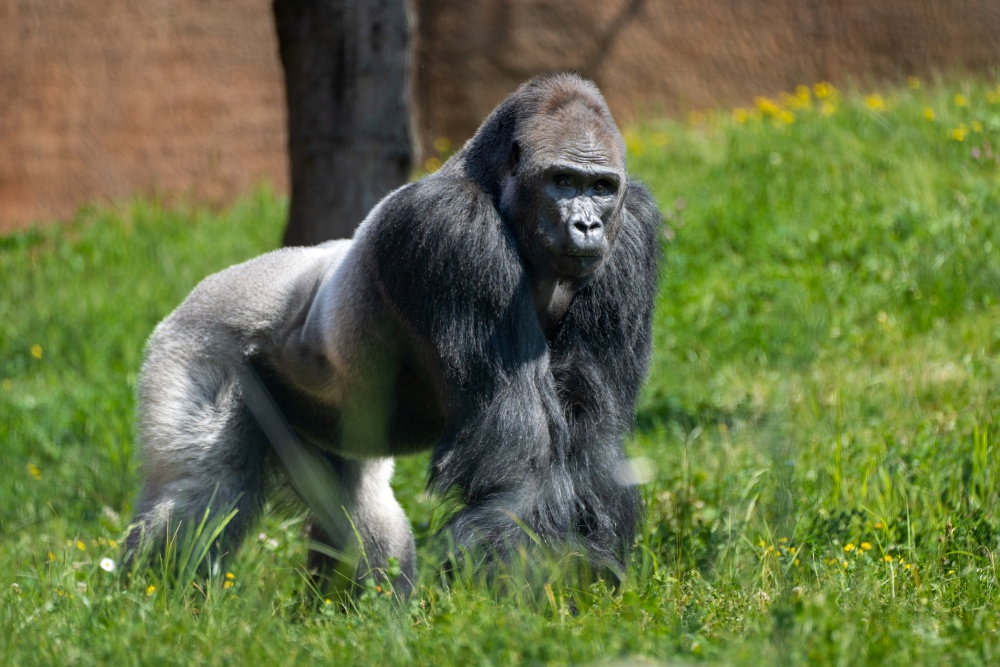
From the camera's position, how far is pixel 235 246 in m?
7.74

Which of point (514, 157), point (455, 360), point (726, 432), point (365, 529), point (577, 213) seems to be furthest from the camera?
point (726, 432)

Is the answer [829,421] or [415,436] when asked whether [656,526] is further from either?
[829,421]

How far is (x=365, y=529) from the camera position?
12.6 feet

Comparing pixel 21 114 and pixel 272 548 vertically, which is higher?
pixel 21 114

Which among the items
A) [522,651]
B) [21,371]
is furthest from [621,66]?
[522,651]

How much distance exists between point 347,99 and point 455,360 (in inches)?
84.1

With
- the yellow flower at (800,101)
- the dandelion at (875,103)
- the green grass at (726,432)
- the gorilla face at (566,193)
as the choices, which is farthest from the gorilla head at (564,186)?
the yellow flower at (800,101)

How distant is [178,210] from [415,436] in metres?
5.89

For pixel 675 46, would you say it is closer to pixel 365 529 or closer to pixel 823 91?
pixel 823 91

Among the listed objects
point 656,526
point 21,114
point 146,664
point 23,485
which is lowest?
point 23,485

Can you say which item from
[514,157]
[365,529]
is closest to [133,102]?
[365,529]

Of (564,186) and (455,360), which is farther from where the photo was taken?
(564,186)

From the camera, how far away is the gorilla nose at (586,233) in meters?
2.97

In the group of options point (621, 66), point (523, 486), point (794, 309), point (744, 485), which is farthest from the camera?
point (621, 66)
